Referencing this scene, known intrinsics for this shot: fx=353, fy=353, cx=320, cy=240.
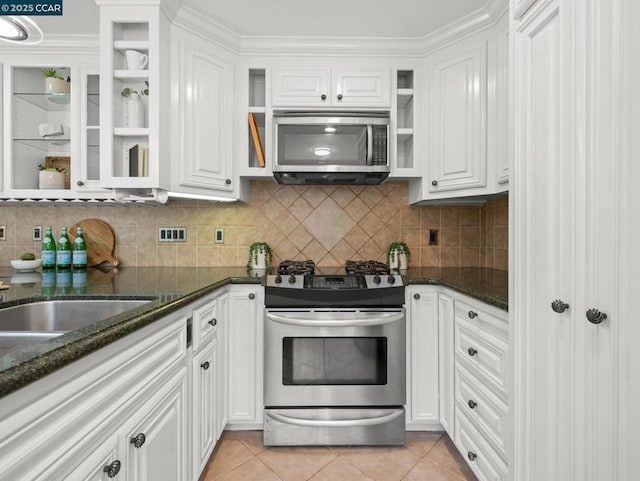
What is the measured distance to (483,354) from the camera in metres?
1.53

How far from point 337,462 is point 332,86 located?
212 centimetres

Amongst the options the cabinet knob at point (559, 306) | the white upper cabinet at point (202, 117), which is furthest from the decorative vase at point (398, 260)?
the cabinet knob at point (559, 306)

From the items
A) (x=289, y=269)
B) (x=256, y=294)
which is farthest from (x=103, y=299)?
(x=289, y=269)

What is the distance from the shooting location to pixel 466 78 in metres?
2.06

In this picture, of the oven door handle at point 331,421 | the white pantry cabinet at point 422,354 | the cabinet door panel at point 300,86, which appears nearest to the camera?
the oven door handle at point 331,421

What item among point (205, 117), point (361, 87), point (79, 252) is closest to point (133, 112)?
point (205, 117)

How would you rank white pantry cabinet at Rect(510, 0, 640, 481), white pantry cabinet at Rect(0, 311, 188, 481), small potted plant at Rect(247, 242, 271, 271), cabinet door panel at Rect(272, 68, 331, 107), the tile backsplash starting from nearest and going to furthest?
white pantry cabinet at Rect(0, 311, 188, 481) < white pantry cabinet at Rect(510, 0, 640, 481) < cabinet door panel at Rect(272, 68, 331, 107) < small potted plant at Rect(247, 242, 271, 271) < the tile backsplash

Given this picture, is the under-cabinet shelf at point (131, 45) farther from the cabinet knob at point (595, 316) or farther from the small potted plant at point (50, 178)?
the cabinet knob at point (595, 316)

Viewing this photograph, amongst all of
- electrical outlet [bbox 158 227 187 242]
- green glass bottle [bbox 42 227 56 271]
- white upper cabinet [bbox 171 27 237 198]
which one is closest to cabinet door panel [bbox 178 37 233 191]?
white upper cabinet [bbox 171 27 237 198]

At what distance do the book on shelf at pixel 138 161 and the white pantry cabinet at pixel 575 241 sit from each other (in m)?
1.74

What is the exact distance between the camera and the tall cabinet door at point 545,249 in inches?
35.4

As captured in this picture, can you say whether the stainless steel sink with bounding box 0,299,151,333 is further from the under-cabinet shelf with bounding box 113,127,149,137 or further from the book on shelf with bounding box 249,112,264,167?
the book on shelf with bounding box 249,112,264,167

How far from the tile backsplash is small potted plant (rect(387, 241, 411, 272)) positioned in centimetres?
11

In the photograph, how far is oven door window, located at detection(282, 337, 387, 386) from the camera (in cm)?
189
